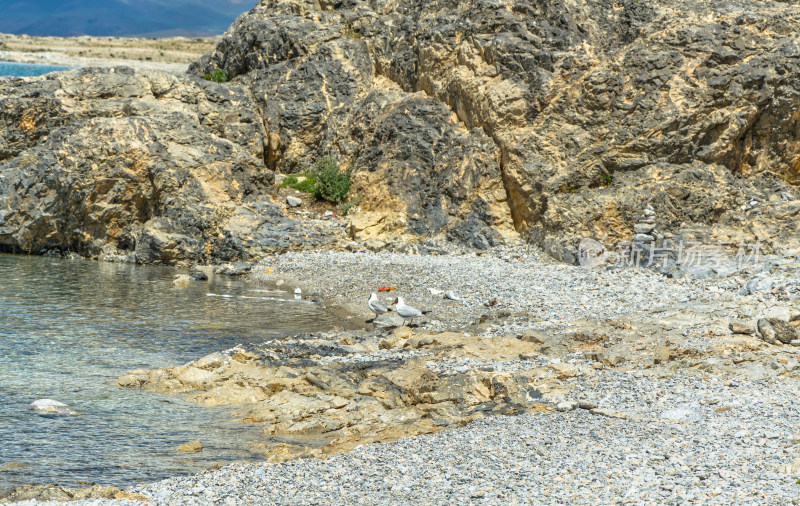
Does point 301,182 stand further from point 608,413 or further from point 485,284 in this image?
point 608,413

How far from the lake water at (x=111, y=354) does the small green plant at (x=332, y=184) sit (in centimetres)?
640

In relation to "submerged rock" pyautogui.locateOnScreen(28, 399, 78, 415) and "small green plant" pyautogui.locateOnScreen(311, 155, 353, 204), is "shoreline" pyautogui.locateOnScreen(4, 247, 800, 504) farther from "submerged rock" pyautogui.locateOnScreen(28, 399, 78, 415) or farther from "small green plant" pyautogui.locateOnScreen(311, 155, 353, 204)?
"small green plant" pyautogui.locateOnScreen(311, 155, 353, 204)

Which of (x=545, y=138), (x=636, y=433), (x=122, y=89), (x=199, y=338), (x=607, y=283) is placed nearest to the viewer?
(x=636, y=433)

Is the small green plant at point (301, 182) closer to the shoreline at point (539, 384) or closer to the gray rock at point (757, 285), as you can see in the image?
the shoreline at point (539, 384)

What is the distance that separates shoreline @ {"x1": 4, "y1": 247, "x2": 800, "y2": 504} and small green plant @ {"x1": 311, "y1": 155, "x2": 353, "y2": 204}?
32.4 ft

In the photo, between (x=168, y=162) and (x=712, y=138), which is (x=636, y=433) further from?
(x=168, y=162)

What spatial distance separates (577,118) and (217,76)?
15595mm

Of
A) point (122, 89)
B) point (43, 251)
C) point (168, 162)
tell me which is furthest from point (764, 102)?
point (43, 251)

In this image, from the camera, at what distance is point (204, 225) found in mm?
25797

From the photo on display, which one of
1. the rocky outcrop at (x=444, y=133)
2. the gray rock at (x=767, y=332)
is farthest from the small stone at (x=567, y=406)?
the rocky outcrop at (x=444, y=133)

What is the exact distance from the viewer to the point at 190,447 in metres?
9.92

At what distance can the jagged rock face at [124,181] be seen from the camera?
2591cm

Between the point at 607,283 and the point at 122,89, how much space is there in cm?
1968

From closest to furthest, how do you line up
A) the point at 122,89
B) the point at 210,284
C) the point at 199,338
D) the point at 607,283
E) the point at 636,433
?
the point at 636,433 < the point at 199,338 < the point at 607,283 < the point at 210,284 < the point at 122,89
